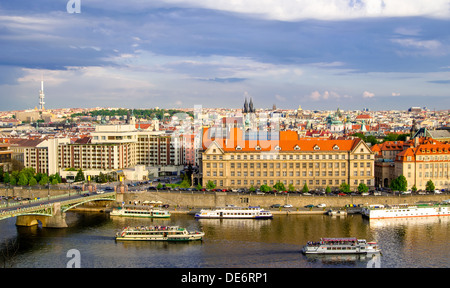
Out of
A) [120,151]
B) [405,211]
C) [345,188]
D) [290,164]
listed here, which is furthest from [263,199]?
[120,151]

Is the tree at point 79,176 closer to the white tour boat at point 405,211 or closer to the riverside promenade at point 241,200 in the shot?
the riverside promenade at point 241,200

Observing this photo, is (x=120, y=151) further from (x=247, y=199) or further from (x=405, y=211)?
(x=405, y=211)

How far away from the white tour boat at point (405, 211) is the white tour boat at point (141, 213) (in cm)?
1621

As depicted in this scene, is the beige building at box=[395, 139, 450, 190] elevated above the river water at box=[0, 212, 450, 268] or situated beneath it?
Result: elevated above

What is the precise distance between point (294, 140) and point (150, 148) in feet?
71.8

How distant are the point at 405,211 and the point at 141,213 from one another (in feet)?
70.0

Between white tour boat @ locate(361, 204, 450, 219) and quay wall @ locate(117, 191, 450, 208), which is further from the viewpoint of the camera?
quay wall @ locate(117, 191, 450, 208)

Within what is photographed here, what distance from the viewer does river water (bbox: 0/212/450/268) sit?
30672mm

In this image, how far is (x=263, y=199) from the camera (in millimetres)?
47031

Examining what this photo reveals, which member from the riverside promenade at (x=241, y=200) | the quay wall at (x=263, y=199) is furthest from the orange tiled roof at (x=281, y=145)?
the quay wall at (x=263, y=199)

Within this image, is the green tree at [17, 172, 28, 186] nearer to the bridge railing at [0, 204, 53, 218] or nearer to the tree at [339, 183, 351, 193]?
the bridge railing at [0, 204, 53, 218]

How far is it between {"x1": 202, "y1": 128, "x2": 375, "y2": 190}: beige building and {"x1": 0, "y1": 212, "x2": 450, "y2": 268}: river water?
23.4ft

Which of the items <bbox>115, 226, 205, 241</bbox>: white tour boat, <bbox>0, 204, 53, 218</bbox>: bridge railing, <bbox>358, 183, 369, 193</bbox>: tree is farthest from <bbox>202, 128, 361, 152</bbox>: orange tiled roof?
<bbox>0, 204, 53, 218</bbox>: bridge railing
